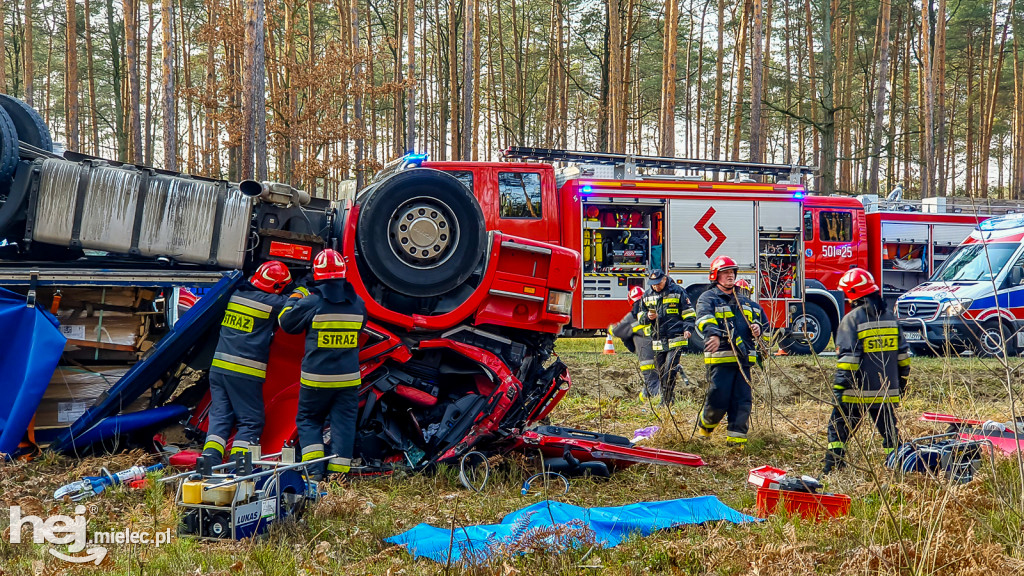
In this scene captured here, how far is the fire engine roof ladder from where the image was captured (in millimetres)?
11977

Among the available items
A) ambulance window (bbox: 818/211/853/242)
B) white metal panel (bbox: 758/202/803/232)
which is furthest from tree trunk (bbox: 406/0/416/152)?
ambulance window (bbox: 818/211/853/242)

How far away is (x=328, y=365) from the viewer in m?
5.29

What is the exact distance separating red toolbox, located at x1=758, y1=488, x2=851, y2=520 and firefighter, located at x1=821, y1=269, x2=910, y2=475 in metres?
1.43

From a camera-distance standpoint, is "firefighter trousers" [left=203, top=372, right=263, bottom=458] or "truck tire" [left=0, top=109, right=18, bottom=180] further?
"firefighter trousers" [left=203, top=372, right=263, bottom=458]

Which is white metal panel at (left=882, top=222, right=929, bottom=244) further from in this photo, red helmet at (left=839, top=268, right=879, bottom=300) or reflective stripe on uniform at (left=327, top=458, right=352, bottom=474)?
reflective stripe on uniform at (left=327, top=458, right=352, bottom=474)

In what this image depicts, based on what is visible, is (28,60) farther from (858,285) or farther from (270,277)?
(858,285)

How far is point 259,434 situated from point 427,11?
85.5 ft

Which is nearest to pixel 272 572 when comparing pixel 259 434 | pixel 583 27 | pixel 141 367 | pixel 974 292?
pixel 259 434

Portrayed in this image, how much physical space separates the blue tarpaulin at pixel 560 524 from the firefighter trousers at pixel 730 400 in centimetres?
221

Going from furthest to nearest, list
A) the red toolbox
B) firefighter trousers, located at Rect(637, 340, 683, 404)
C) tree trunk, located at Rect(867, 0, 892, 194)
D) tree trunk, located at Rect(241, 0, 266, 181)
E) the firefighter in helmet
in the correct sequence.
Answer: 1. tree trunk, located at Rect(867, 0, 892, 194)
2. tree trunk, located at Rect(241, 0, 266, 181)
3. the firefighter in helmet
4. firefighter trousers, located at Rect(637, 340, 683, 404)
5. the red toolbox

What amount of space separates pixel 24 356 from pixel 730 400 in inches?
204

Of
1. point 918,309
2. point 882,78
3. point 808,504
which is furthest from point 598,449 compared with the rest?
point 882,78

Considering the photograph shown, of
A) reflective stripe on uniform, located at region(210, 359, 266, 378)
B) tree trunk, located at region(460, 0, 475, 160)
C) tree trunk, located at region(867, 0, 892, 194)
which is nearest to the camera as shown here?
reflective stripe on uniform, located at region(210, 359, 266, 378)

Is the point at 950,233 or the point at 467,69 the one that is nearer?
the point at 950,233
